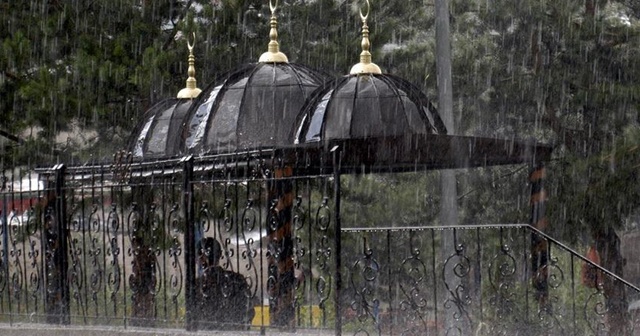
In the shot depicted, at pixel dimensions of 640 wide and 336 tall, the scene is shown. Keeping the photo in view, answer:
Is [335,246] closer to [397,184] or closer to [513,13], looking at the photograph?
[513,13]

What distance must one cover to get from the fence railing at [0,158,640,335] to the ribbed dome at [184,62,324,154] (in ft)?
2.04

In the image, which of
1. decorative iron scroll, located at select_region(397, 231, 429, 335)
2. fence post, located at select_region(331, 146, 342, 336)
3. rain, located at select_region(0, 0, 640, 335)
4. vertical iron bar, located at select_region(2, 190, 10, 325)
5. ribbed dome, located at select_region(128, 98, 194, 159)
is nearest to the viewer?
fence post, located at select_region(331, 146, 342, 336)

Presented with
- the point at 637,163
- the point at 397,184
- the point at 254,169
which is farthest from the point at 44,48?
the point at 254,169

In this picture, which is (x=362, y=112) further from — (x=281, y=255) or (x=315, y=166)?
(x=281, y=255)

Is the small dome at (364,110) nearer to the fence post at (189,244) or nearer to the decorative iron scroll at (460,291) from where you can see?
the fence post at (189,244)

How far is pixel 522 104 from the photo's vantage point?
64.0 ft

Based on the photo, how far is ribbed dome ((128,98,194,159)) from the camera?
48.7 feet

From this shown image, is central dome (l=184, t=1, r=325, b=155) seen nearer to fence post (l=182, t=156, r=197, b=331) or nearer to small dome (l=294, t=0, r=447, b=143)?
small dome (l=294, t=0, r=447, b=143)

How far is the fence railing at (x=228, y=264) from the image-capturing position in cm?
982

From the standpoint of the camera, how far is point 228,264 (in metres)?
10.2

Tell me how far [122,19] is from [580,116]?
7.77 metres

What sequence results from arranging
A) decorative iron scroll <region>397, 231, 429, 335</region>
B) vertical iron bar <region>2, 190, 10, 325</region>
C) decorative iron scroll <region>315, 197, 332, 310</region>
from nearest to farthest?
1. decorative iron scroll <region>315, 197, 332, 310</region>
2. decorative iron scroll <region>397, 231, 429, 335</region>
3. vertical iron bar <region>2, 190, 10, 325</region>

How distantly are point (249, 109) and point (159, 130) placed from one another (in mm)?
2889

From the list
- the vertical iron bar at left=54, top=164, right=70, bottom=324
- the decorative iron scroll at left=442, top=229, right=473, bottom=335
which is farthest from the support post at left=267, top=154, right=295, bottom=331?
the vertical iron bar at left=54, top=164, right=70, bottom=324
